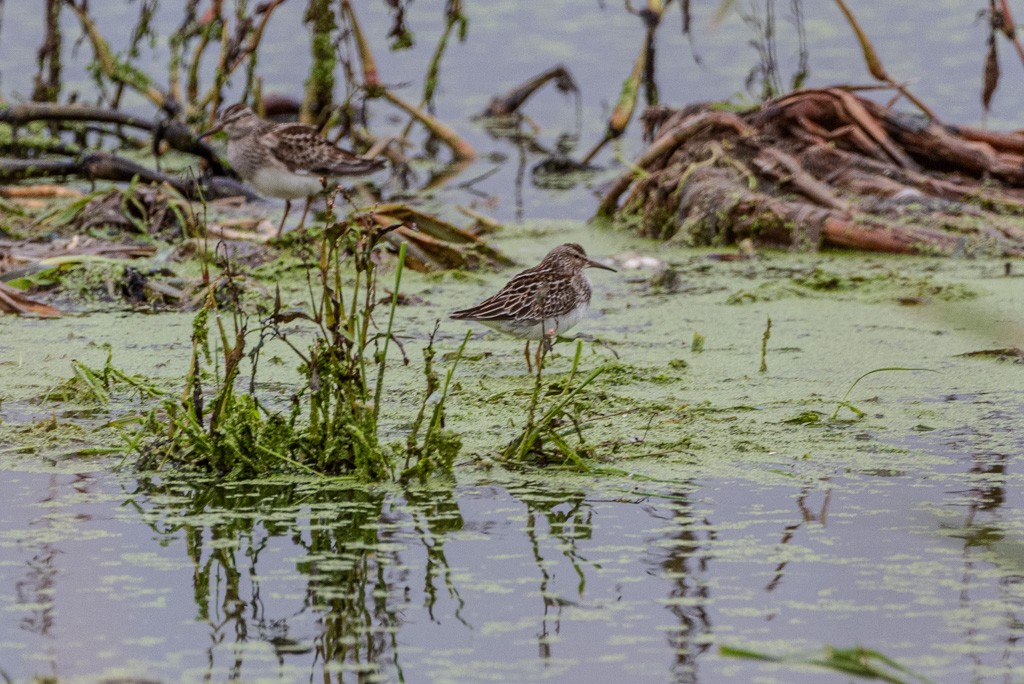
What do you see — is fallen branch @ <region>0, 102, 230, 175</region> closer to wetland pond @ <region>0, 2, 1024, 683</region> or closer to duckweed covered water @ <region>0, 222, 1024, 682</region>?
wetland pond @ <region>0, 2, 1024, 683</region>

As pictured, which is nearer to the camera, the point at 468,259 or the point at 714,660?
the point at 714,660

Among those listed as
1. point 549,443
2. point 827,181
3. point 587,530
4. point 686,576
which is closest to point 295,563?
point 587,530

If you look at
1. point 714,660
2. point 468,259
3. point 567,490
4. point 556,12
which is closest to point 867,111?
point 468,259

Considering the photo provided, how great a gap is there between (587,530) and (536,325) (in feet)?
6.73

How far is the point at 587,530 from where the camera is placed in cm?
452

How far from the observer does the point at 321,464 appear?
4.88 m

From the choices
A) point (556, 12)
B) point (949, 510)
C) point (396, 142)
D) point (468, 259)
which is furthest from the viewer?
point (556, 12)

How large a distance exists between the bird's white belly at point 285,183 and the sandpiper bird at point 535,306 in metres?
3.43

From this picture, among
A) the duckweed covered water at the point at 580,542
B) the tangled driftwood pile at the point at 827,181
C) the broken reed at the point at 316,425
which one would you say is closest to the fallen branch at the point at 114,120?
A: the tangled driftwood pile at the point at 827,181

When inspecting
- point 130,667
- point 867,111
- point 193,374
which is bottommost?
point 130,667

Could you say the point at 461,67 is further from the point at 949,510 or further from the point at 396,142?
the point at 949,510

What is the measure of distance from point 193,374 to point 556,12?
15.1m

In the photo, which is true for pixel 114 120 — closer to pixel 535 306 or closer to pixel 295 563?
pixel 535 306

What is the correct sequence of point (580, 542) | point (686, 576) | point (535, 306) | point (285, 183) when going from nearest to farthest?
point (686, 576)
point (580, 542)
point (535, 306)
point (285, 183)
